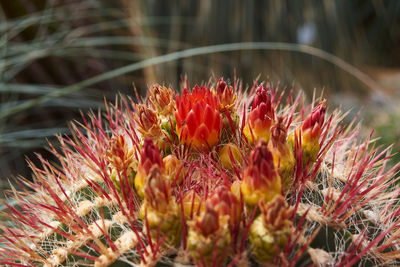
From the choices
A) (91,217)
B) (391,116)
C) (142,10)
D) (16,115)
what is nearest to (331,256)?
(91,217)

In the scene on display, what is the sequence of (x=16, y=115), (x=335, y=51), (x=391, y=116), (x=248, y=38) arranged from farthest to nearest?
1. (x=335, y=51)
2. (x=248, y=38)
3. (x=16, y=115)
4. (x=391, y=116)

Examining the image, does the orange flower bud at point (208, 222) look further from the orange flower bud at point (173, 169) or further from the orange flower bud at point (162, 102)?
the orange flower bud at point (162, 102)

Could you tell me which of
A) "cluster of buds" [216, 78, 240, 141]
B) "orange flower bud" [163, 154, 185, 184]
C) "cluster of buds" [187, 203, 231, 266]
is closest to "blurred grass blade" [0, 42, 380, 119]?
"cluster of buds" [216, 78, 240, 141]

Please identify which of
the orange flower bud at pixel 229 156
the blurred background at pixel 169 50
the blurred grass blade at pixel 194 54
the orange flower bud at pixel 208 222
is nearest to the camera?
the orange flower bud at pixel 208 222

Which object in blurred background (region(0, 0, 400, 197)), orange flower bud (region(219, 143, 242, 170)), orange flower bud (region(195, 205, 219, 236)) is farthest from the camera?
blurred background (region(0, 0, 400, 197))

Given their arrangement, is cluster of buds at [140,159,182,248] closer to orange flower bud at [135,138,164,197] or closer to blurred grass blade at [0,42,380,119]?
orange flower bud at [135,138,164,197]

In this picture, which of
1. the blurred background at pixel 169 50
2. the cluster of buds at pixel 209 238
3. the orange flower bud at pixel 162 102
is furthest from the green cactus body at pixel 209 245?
the blurred background at pixel 169 50

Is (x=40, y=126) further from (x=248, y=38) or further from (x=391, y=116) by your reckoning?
(x=391, y=116)
